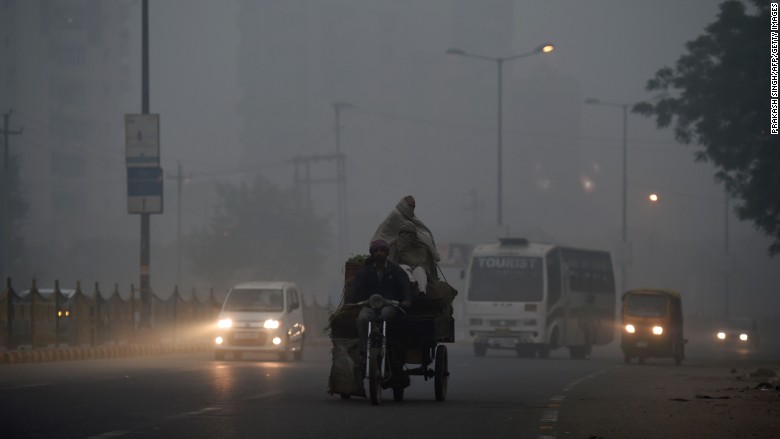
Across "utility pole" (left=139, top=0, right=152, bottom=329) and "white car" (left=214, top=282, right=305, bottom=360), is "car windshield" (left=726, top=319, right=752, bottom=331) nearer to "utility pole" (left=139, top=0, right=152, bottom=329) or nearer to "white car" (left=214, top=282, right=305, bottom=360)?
"utility pole" (left=139, top=0, right=152, bottom=329)

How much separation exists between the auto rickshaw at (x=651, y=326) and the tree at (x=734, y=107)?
9833mm

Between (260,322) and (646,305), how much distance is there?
519 inches

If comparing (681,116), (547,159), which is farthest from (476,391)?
(547,159)

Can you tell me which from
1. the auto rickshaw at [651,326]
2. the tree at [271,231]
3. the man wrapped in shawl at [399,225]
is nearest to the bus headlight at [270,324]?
the auto rickshaw at [651,326]

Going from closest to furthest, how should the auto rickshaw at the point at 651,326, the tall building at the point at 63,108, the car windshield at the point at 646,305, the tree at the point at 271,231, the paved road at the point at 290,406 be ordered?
the paved road at the point at 290,406 → the auto rickshaw at the point at 651,326 → the car windshield at the point at 646,305 → the tree at the point at 271,231 → the tall building at the point at 63,108

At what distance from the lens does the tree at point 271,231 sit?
97.9m

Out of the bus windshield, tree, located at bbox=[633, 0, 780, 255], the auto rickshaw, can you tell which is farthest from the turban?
tree, located at bbox=[633, 0, 780, 255]

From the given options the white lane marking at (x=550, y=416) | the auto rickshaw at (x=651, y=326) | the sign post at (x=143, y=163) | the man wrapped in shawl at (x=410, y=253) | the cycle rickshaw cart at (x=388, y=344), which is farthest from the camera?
the auto rickshaw at (x=651, y=326)

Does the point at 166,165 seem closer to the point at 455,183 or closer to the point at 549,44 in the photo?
the point at 455,183

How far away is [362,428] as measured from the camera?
40.0 feet

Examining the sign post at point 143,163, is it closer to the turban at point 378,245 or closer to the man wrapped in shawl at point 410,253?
the man wrapped in shawl at point 410,253

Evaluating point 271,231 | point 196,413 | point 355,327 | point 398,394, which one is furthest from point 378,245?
point 271,231

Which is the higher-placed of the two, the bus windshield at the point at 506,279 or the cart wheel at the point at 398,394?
the bus windshield at the point at 506,279

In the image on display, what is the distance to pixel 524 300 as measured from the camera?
42.7 metres
